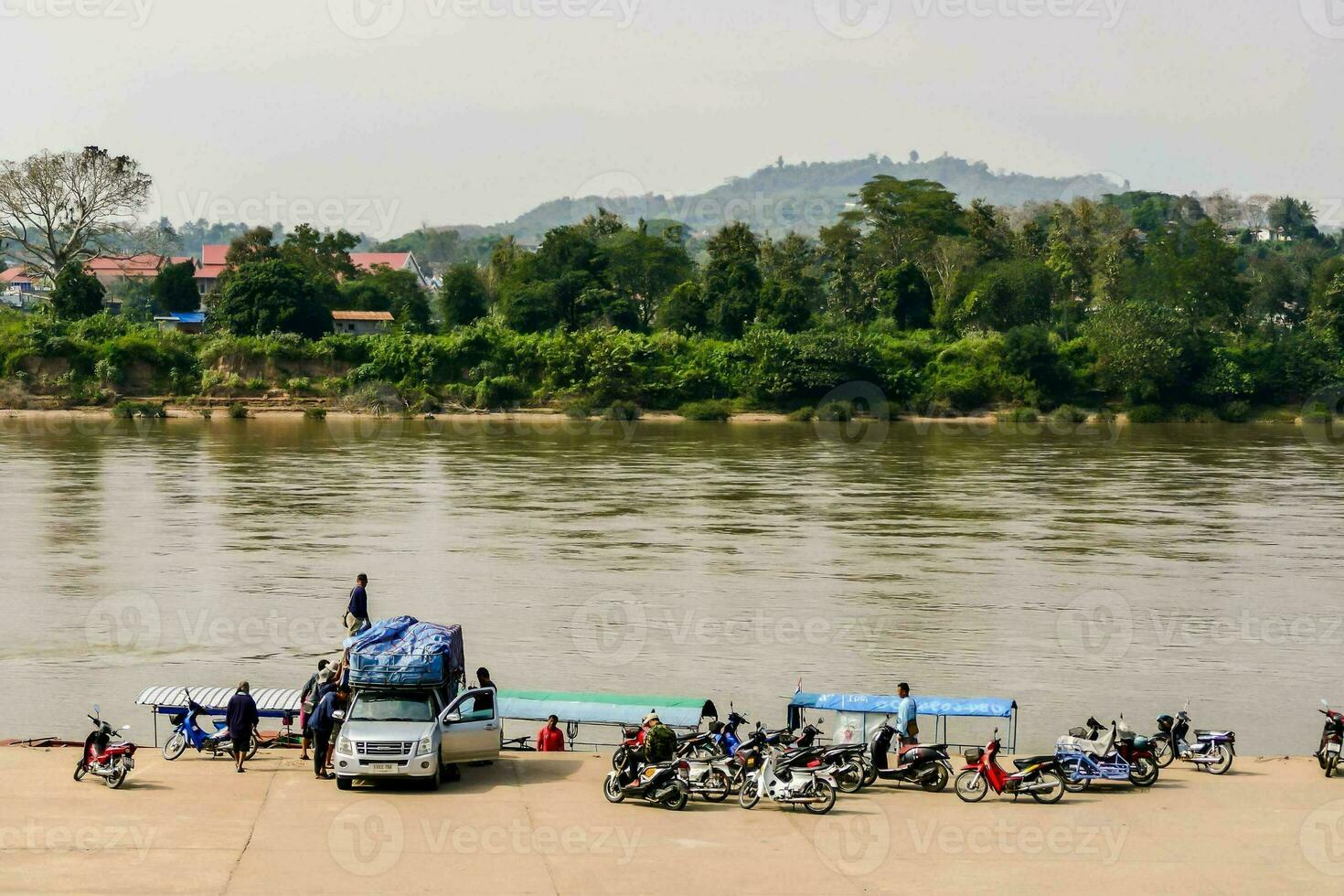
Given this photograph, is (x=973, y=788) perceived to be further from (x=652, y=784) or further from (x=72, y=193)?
(x=72, y=193)

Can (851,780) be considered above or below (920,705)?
below

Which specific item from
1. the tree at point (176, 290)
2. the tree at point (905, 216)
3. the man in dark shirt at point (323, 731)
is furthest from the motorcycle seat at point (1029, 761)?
the tree at point (176, 290)

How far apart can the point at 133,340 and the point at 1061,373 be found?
199ft

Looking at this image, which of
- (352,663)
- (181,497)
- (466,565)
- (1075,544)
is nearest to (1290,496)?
(1075,544)

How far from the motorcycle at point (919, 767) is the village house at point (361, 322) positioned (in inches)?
3823

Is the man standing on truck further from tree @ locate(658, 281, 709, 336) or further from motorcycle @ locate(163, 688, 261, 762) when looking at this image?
tree @ locate(658, 281, 709, 336)

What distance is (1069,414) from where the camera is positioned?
101 m

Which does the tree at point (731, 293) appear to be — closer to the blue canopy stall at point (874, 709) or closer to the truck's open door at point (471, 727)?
the blue canopy stall at point (874, 709)

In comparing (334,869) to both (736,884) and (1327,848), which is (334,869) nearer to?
(736,884)

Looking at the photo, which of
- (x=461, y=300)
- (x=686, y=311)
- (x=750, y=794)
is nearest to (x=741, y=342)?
(x=686, y=311)

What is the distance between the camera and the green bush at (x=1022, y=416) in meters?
100

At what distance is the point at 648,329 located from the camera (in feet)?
369

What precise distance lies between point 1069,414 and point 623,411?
2880 cm

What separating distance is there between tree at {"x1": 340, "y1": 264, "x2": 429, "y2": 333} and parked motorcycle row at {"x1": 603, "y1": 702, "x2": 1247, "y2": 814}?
9320 centimetres
